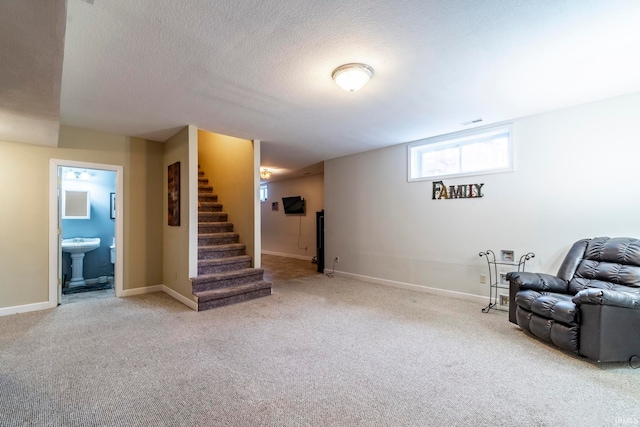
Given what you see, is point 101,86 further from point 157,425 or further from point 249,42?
point 157,425

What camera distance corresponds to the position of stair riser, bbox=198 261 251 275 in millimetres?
4293

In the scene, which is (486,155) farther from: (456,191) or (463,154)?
(456,191)

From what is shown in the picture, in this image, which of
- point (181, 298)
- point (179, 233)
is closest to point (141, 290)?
point (181, 298)

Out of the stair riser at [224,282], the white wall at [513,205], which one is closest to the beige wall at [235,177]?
the stair riser at [224,282]

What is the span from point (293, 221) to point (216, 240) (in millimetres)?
4022

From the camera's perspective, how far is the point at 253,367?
7.53 feet

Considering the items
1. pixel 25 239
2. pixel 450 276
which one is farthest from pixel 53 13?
pixel 450 276

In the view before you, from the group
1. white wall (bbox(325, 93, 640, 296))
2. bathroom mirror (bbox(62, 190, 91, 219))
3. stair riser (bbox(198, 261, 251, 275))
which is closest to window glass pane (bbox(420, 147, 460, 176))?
white wall (bbox(325, 93, 640, 296))

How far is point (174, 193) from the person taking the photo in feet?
14.2

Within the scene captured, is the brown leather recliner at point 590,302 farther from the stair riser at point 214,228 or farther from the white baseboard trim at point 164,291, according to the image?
the stair riser at point 214,228

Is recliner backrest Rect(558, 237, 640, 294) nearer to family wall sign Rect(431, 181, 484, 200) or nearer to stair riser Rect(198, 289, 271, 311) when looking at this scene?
family wall sign Rect(431, 181, 484, 200)

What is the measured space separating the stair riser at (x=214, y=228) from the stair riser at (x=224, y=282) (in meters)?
1.23

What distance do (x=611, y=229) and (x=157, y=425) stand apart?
459cm

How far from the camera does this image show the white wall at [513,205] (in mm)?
3121
